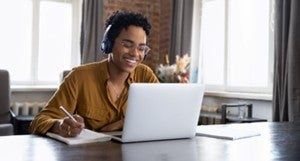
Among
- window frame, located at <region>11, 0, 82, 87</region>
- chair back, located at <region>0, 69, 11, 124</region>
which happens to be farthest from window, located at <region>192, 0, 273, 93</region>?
chair back, located at <region>0, 69, 11, 124</region>

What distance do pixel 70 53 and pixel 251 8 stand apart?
2.27 metres

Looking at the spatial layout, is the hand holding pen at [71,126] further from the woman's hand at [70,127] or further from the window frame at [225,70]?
the window frame at [225,70]

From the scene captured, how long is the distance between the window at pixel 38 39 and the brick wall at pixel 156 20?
2.07 feet

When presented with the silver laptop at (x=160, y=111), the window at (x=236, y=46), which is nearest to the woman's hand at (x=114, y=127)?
the silver laptop at (x=160, y=111)

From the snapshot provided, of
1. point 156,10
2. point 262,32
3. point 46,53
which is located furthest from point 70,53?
point 262,32

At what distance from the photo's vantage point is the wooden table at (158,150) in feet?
3.77

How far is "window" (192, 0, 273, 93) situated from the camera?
380 centimetres

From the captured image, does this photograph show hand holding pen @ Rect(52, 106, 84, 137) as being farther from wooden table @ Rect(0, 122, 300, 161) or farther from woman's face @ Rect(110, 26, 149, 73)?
woman's face @ Rect(110, 26, 149, 73)

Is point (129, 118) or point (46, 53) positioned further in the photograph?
point (46, 53)

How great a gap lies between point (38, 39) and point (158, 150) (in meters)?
3.84

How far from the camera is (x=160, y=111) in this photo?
4.59 feet

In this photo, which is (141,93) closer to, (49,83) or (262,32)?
(262,32)

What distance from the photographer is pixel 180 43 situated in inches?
180

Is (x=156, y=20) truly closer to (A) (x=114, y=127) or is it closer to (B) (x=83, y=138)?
(A) (x=114, y=127)
